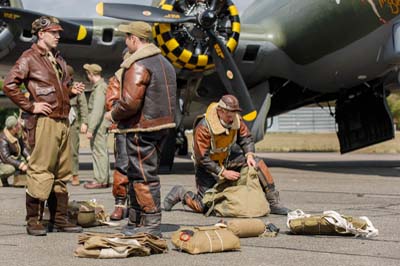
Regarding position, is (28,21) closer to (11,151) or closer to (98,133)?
(11,151)

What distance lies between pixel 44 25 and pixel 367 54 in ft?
28.6

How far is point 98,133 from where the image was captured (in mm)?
10133

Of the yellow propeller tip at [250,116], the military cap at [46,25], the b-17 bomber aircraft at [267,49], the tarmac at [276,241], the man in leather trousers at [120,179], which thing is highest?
the b-17 bomber aircraft at [267,49]

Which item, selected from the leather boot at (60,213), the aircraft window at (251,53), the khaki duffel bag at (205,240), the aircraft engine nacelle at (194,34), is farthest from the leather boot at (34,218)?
the aircraft window at (251,53)

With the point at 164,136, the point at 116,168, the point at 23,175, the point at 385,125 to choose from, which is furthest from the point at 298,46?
the point at 164,136

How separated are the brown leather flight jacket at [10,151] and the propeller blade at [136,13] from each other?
2950 millimetres

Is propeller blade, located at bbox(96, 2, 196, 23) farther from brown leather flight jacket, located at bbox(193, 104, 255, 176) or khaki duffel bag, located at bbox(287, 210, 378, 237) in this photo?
khaki duffel bag, located at bbox(287, 210, 378, 237)

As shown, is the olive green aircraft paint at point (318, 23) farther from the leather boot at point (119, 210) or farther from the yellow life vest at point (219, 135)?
Answer: the leather boot at point (119, 210)

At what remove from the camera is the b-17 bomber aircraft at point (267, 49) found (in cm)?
1255

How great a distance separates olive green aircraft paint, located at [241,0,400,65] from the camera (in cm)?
1234

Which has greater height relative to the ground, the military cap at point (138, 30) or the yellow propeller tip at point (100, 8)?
the yellow propeller tip at point (100, 8)

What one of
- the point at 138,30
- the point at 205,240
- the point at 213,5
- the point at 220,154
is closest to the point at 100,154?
the point at 220,154

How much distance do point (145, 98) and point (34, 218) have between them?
144 cm

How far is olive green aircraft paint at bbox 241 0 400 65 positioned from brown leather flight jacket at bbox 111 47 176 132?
7.78 meters
